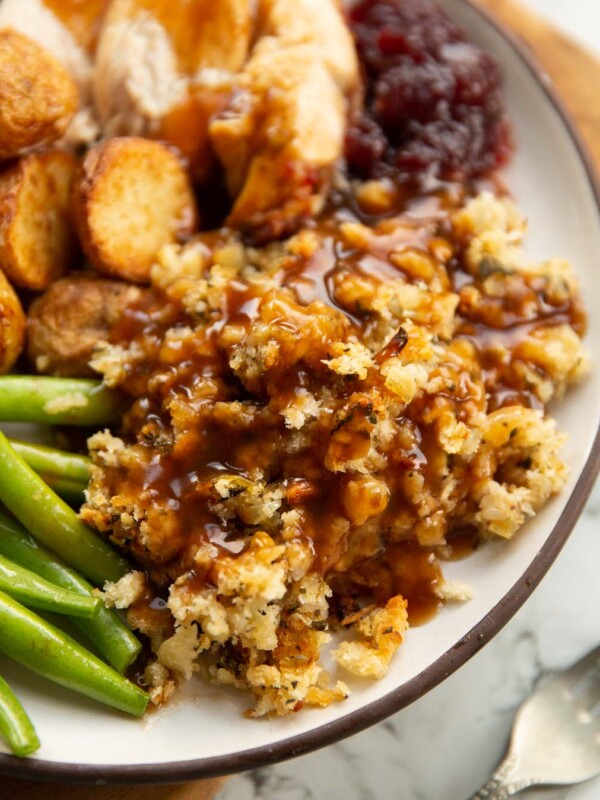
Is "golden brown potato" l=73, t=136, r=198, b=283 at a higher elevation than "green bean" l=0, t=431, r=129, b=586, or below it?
higher

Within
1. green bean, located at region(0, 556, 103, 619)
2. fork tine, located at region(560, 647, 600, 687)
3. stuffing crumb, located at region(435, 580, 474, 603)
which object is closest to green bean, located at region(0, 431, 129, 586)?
green bean, located at region(0, 556, 103, 619)

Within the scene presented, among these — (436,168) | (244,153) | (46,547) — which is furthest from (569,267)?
(46,547)

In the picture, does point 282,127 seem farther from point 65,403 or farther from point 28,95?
point 65,403

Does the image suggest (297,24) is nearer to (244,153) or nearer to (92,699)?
(244,153)

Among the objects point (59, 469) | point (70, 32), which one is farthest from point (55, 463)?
point (70, 32)

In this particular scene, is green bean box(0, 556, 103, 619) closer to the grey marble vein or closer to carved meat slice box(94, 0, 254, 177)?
the grey marble vein

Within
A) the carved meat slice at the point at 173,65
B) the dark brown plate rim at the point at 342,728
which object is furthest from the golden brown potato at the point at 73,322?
the dark brown plate rim at the point at 342,728
